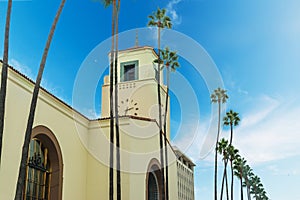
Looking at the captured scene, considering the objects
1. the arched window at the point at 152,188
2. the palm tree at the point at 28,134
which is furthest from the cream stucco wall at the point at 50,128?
the arched window at the point at 152,188

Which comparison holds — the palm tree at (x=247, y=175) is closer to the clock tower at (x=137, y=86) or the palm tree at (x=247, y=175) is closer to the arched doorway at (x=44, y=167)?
the clock tower at (x=137, y=86)

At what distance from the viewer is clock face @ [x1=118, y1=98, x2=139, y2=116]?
33.4 m

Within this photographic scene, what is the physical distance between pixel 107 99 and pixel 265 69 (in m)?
13.8

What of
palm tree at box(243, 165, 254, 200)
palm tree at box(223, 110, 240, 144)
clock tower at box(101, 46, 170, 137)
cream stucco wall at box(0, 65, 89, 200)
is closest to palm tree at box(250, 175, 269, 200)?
palm tree at box(243, 165, 254, 200)

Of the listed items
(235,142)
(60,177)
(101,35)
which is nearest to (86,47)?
(101,35)

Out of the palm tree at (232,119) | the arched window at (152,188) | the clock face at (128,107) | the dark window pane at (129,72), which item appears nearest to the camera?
the arched window at (152,188)

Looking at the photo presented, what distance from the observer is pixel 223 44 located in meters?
32.8

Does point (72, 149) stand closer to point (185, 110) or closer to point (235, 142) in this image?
point (185, 110)

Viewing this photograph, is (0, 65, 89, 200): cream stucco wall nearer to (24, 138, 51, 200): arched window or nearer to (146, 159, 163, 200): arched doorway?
(24, 138, 51, 200): arched window

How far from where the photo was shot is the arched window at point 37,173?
66.1 ft

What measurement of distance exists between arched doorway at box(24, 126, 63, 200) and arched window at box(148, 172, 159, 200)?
8482 mm

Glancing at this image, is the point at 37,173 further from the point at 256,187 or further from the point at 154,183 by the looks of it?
the point at 256,187

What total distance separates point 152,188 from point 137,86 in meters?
9.24

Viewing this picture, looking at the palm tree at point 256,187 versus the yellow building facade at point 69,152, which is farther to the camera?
the palm tree at point 256,187
